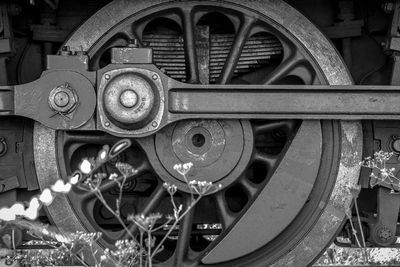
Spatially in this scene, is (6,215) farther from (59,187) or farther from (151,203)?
(151,203)

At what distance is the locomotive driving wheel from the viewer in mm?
3715

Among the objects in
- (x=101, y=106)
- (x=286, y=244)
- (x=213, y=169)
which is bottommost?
(x=286, y=244)

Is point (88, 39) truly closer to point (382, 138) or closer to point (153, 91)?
point (153, 91)

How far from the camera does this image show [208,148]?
12.2 feet

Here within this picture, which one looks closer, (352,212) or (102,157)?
(102,157)

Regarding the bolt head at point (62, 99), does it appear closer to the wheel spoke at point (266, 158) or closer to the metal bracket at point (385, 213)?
the wheel spoke at point (266, 158)

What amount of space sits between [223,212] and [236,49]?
789 mm

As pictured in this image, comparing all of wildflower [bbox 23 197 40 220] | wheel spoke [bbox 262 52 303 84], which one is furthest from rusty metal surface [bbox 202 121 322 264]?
wildflower [bbox 23 197 40 220]

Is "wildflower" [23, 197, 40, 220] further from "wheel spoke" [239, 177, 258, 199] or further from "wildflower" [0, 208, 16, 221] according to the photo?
"wheel spoke" [239, 177, 258, 199]

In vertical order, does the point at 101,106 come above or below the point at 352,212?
above

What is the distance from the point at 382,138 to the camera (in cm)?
386

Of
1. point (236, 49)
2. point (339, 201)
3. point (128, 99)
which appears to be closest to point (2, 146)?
point (128, 99)

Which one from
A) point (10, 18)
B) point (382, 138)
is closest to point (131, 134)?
point (10, 18)

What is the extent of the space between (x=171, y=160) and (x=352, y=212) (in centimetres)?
101
